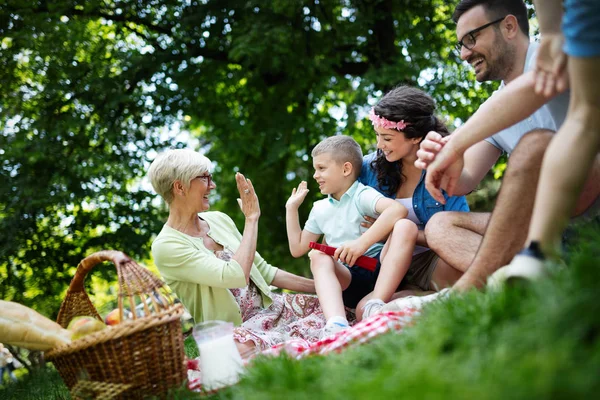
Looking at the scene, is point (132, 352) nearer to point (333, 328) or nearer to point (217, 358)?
point (217, 358)

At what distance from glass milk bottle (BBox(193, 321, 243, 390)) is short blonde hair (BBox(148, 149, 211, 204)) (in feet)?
3.79

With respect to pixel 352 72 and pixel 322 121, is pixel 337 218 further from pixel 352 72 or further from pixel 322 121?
pixel 352 72

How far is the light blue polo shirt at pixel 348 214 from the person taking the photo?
12.1ft

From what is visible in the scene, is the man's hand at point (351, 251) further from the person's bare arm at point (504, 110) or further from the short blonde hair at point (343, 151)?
the person's bare arm at point (504, 110)

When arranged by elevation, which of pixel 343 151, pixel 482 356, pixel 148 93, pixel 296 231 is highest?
pixel 148 93

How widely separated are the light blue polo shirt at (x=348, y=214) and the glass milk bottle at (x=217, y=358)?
117 cm

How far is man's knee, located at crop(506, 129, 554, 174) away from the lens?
98.0 inches

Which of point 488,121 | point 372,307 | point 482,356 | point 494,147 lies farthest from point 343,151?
point 482,356

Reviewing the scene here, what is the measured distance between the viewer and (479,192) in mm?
7055

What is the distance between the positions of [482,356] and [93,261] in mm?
1856

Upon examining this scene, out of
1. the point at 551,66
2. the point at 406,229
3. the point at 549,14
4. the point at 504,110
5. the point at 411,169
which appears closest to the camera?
the point at 551,66

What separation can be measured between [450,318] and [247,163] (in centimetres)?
632

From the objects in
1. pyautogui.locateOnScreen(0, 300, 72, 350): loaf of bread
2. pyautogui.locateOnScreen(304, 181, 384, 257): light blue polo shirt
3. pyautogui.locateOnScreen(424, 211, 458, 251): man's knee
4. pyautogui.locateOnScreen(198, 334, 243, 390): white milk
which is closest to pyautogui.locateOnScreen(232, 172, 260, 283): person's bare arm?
pyautogui.locateOnScreen(304, 181, 384, 257): light blue polo shirt

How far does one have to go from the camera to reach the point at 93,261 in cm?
294
